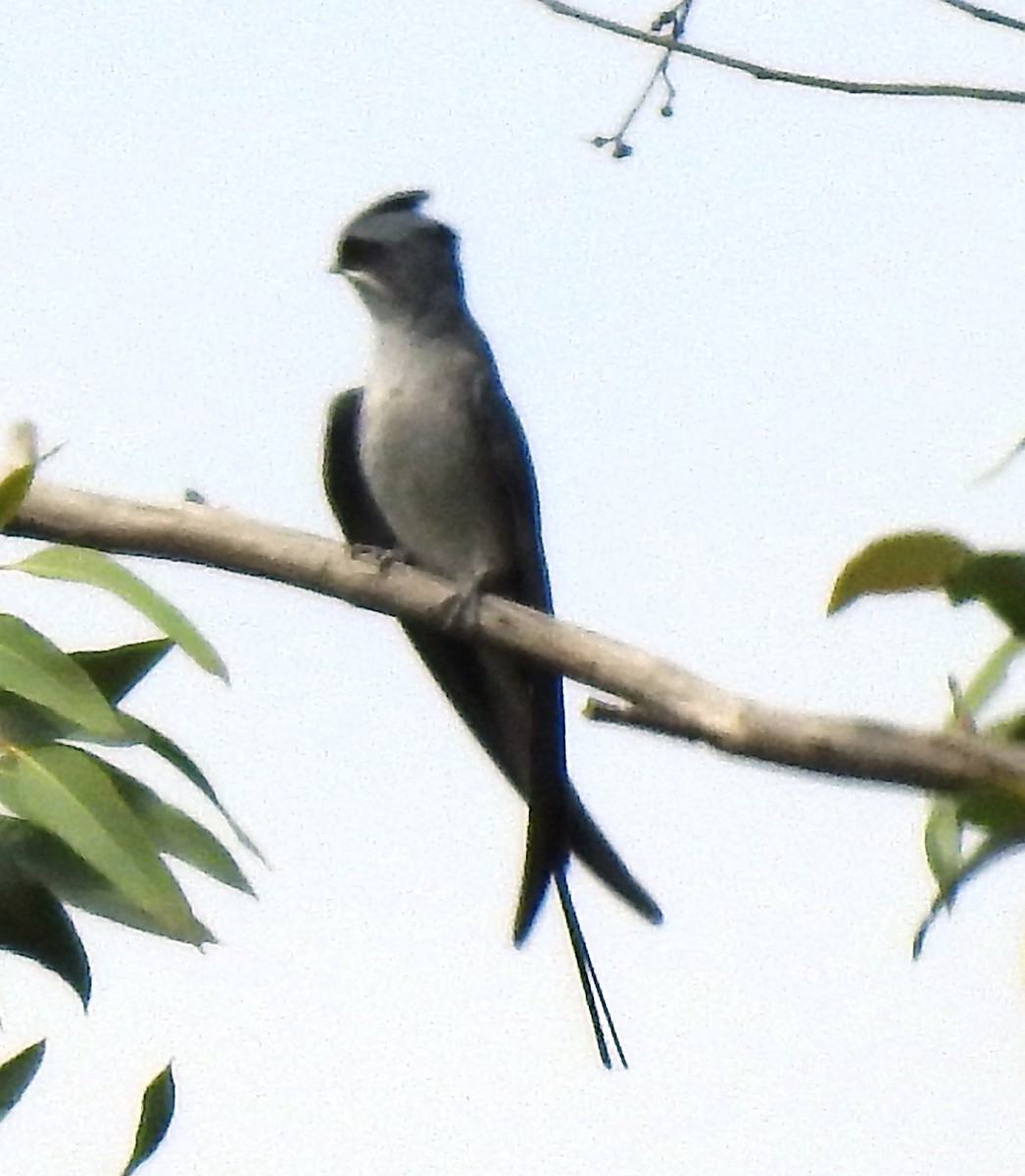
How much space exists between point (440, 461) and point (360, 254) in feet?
1.10

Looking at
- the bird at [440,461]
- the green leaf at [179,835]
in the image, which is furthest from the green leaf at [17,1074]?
the bird at [440,461]

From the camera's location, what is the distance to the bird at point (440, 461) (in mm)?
2010

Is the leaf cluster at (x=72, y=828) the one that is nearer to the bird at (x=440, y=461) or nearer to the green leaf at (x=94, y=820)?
the green leaf at (x=94, y=820)

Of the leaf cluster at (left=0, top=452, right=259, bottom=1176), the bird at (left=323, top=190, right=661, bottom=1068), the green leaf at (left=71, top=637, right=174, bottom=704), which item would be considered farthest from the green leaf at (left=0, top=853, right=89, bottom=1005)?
the bird at (left=323, top=190, right=661, bottom=1068)

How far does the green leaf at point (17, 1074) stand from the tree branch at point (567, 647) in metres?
0.35

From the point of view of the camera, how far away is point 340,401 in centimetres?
233

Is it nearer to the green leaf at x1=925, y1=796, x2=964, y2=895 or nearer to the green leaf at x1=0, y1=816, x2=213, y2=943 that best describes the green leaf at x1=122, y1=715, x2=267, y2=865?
the green leaf at x1=0, y1=816, x2=213, y2=943

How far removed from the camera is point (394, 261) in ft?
7.68

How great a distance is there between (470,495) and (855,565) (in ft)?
4.88

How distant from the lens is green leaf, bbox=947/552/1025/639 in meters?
0.71

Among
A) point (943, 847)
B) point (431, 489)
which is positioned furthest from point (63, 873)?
point (431, 489)

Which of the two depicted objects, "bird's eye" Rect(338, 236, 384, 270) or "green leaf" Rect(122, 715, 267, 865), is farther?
"bird's eye" Rect(338, 236, 384, 270)

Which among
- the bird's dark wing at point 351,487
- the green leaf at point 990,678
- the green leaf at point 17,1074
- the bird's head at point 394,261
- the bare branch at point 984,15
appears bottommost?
the bird's dark wing at point 351,487

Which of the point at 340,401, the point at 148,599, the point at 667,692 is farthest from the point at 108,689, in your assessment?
the point at 340,401
